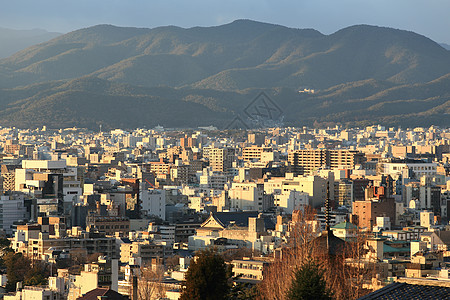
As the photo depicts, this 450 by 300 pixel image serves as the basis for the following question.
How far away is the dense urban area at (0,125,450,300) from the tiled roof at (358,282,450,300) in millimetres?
60

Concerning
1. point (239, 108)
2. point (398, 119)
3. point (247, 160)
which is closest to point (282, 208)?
point (247, 160)

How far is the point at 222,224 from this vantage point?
2076 inches

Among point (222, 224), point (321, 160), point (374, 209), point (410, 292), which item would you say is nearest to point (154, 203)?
point (222, 224)

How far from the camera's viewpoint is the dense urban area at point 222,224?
78.1 feet

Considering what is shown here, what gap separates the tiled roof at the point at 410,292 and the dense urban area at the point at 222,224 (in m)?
0.06

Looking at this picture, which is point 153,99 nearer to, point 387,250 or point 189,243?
point 189,243

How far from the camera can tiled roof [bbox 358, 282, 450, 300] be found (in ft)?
40.9

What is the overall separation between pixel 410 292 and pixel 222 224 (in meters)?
40.1

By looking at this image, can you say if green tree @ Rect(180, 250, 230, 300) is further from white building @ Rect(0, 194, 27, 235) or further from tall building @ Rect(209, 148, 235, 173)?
tall building @ Rect(209, 148, 235, 173)

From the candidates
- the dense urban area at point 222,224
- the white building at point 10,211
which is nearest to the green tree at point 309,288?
the dense urban area at point 222,224

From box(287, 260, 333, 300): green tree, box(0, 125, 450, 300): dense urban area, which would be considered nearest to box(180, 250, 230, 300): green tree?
box(0, 125, 450, 300): dense urban area

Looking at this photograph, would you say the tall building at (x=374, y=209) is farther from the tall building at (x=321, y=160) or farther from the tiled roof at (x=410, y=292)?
the tiled roof at (x=410, y=292)

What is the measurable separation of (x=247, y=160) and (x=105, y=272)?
257ft

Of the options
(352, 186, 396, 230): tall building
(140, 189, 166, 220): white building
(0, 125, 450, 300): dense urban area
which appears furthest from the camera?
(140, 189, 166, 220): white building
